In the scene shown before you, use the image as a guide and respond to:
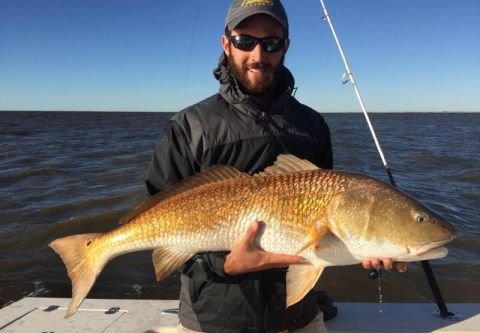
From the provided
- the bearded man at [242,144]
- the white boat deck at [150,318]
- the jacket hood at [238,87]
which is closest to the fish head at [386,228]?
the bearded man at [242,144]

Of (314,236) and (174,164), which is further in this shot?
(174,164)

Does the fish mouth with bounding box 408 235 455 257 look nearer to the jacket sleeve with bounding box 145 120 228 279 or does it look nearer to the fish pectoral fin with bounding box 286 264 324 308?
the fish pectoral fin with bounding box 286 264 324 308

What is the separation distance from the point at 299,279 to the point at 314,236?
0.99 ft

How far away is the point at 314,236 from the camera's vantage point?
2.56m

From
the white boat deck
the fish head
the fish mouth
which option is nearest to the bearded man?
the fish head

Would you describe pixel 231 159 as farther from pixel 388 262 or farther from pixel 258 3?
pixel 388 262

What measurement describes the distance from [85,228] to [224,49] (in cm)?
873

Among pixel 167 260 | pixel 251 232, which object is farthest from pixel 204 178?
pixel 167 260

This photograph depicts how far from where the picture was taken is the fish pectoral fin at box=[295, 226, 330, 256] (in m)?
2.55

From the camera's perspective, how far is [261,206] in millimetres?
2646

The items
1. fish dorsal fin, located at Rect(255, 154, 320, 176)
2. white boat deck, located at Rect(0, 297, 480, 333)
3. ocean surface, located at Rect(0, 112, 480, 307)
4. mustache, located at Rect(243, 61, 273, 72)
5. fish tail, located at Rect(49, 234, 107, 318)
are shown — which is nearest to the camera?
fish dorsal fin, located at Rect(255, 154, 320, 176)

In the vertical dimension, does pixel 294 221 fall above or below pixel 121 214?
above

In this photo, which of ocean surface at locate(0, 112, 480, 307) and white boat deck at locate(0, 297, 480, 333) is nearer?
white boat deck at locate(0, 297, 480, 333)

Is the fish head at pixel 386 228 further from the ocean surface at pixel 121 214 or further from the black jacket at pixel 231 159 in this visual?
the ocean surface at pixel 121 214
